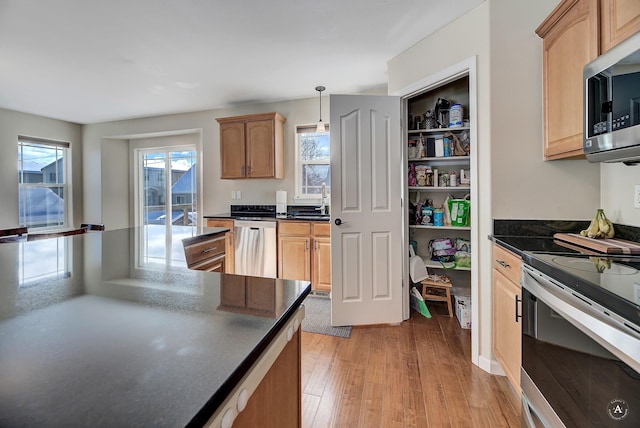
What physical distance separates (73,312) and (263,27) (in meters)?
2.32

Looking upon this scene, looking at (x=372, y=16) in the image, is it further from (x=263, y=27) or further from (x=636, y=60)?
(x=636, y=60)

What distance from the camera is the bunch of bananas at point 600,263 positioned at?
41.6 inches

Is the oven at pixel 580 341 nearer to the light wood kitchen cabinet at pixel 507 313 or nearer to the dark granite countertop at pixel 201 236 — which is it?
the light wood kitchen cabinet at pixel 507 313

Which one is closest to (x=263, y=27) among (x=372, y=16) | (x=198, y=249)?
(x=372, y=16)

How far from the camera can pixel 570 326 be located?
0.99 metres

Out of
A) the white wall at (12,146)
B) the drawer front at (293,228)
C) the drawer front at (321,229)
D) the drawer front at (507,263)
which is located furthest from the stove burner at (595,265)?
the white wall at (12,146)

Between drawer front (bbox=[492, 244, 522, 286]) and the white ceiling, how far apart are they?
155 centimetres

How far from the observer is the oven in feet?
2.50

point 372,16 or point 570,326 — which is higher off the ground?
point 372,16

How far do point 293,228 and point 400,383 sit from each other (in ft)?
6.32

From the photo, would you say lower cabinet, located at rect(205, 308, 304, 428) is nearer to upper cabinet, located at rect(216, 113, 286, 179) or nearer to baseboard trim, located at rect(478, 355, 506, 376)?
baseboard trim, located at rect(478, 355, 506, 376)

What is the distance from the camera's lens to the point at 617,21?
1.24 m

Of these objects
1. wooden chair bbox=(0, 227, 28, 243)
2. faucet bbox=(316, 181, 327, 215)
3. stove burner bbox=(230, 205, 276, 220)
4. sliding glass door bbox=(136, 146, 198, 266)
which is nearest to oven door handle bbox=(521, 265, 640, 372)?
faucet bbox=(316, 181, 327, 215)

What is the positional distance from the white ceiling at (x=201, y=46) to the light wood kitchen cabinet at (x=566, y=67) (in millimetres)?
598
